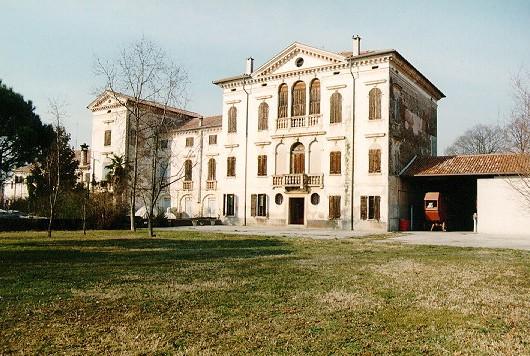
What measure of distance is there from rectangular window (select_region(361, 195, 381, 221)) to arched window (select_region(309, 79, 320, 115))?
718 centimetres

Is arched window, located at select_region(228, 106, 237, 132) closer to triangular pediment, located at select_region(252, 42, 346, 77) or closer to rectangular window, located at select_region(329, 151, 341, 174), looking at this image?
triangular pediment, located at select_region(252, 42, 346, 77)

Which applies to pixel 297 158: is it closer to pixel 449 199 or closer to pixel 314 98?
pixel 314 98

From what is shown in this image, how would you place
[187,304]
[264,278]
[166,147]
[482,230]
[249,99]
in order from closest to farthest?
[187,304], [264,278], [482,230], [249,99], [166,147]

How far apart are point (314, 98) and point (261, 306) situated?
91.2 ft

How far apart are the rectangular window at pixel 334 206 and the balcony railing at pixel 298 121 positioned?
17.4 ft

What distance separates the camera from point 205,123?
44250 mm

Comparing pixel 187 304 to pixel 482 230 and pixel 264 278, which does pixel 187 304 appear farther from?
pixel 482 230

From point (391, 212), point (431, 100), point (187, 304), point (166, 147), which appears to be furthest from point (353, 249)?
point (166, 147)

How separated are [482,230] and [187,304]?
1006 inches

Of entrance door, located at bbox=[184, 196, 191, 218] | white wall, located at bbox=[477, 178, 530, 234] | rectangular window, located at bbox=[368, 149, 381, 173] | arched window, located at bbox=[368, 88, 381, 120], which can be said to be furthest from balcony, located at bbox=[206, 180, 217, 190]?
white wall, located at bbox=[477, 178, 530, 234]

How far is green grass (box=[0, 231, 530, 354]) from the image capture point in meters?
5.30

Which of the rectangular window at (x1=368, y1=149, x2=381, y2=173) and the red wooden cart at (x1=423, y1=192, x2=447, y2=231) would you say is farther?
the red wooden cart at (x1=423, y1=192, x2=447, y2=231)

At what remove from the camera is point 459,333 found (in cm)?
579

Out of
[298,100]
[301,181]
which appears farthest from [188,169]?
[301,181]
